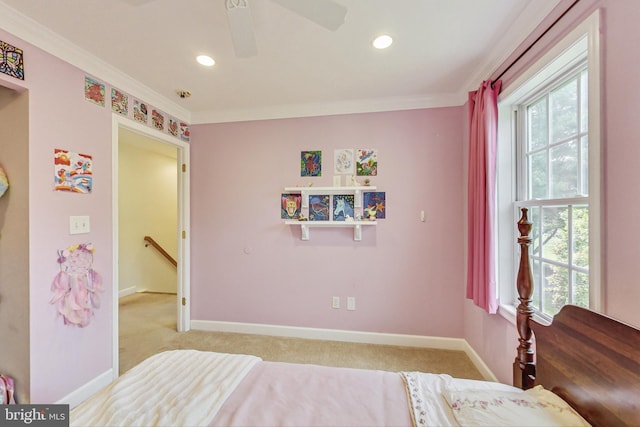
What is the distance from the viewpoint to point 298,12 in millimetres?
1100

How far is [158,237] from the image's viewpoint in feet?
14.7

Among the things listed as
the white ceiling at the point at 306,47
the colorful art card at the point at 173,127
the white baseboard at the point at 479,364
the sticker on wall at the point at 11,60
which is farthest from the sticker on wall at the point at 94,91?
the white baseboard at the point at 479,364

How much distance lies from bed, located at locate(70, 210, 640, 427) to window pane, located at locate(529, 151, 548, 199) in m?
0.75

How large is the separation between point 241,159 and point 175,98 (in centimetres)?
84

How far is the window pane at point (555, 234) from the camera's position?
4.60 feet

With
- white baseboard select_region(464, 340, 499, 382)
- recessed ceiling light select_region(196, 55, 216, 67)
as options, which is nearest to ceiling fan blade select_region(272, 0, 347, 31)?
recessed ceiling light select_region(196, 55, 216, 67)

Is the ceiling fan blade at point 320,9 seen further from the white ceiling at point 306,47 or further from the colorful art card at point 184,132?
the colorful art card at point 184,132

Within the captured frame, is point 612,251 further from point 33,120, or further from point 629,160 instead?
point 33,120

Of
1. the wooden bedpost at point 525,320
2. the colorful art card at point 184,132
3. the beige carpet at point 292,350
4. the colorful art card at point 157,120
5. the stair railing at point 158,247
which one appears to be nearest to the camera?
the wooden bedpost at point 525,320

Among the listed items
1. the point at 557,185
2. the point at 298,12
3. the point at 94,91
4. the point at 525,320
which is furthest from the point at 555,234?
the point at 94,91

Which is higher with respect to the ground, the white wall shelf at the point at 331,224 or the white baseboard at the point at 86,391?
the white wall shelf at the point at 331,224

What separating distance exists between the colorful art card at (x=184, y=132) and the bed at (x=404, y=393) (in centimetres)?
238

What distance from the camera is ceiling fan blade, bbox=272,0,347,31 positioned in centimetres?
104

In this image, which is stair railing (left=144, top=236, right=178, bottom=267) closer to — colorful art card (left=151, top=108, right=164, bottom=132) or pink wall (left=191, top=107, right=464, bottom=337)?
pink wall (left=191, top=107, right=464, bottom=337)
